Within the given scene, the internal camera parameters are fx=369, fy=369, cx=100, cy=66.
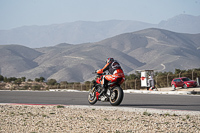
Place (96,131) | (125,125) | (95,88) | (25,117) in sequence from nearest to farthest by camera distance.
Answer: (96,131) → (125,125) → (25,117) → (95,88)

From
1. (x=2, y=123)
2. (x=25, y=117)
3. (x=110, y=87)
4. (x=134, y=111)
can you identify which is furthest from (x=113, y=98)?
(x=2, y=123)

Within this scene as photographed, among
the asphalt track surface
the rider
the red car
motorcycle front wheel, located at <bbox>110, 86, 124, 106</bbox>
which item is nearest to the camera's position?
motorcycle front wheel, located at <bbox>110, 86, 124, 106</bbox>

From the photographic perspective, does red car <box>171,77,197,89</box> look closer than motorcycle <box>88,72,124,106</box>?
No

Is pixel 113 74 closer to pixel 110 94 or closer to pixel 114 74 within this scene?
pixel 114 74

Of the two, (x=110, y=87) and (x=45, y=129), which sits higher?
(x=110, y=87)

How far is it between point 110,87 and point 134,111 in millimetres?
2672

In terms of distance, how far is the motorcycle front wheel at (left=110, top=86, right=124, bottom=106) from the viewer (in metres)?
14.3

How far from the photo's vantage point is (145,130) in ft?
27.5

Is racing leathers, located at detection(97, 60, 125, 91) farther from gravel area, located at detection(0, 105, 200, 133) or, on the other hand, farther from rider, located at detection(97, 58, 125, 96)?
gravel area, located at detection(0, 105, 200, 133)

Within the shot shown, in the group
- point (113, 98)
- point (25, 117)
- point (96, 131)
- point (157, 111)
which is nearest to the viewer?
point (96, 131)

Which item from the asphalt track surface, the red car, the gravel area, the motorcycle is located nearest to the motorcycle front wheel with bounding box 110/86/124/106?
the motorcycle

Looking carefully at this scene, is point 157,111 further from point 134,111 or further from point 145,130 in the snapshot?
point 145,130

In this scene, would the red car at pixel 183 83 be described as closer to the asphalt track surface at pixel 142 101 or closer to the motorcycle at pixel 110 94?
the asphalt track surface at pixel 142 101

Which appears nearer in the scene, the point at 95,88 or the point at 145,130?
the point at 145,130
